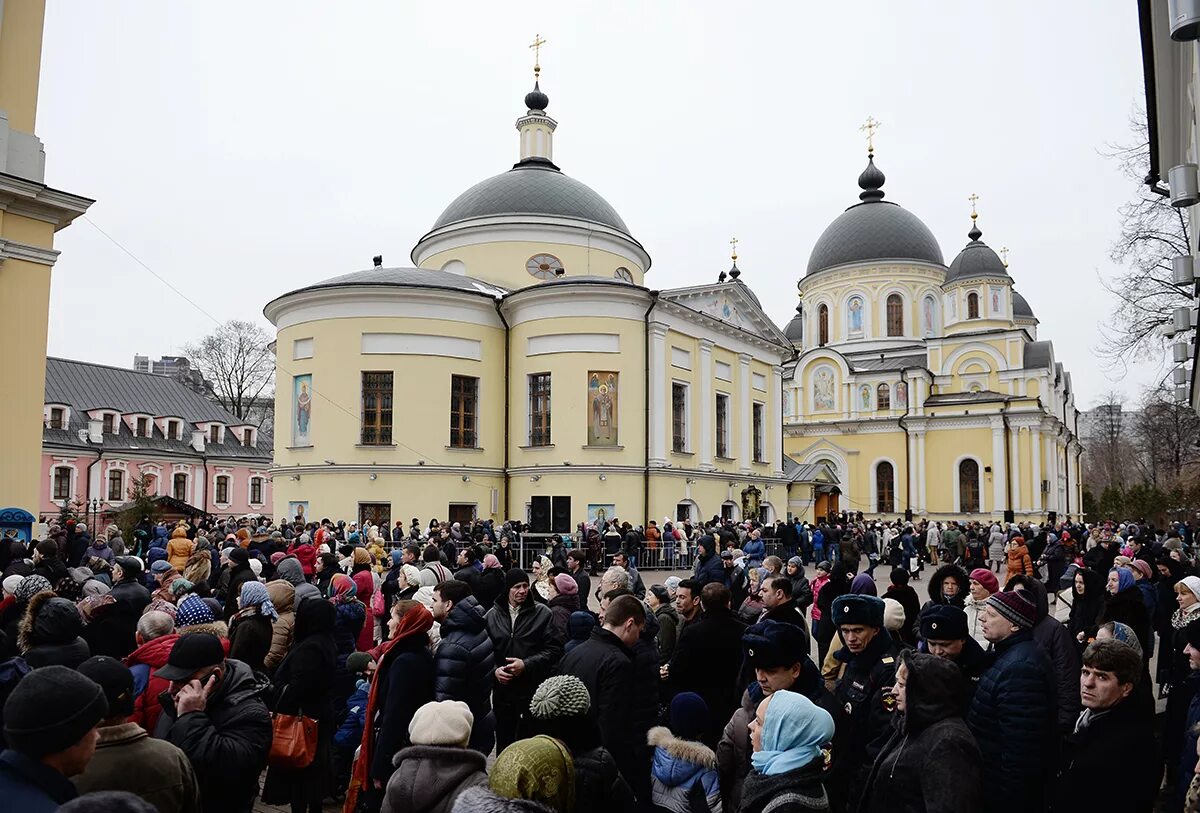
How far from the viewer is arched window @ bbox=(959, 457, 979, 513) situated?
162ft

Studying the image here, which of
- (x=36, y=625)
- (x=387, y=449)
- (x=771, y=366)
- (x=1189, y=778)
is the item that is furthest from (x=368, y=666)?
(x=771, y=366)

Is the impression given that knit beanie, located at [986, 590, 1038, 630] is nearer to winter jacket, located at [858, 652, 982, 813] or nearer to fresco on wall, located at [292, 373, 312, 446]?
winter jacket, located at [858, 652, 982, 813]

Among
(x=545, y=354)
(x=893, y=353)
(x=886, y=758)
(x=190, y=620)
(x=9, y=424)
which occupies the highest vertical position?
(x=893, y=353)

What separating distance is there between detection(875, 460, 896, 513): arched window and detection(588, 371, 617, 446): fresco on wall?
28841 mm

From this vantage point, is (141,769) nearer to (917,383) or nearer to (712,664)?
(712,664)

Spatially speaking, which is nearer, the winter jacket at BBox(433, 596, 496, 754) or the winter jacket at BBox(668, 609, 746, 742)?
the winter jacket at BBox(433, 596, 496, 754)

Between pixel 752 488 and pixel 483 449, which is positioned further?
pixel 752 488

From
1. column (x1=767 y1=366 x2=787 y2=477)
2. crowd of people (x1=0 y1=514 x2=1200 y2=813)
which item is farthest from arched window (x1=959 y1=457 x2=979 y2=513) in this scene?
crowd of people (x1=0 y1=514 x2=1200 y2=813)

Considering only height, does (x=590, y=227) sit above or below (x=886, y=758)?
above

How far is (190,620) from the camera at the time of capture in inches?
211

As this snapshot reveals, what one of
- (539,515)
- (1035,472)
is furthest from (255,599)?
(1035,472)

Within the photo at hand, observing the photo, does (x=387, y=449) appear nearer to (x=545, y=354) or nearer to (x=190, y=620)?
(x=545, y=354)

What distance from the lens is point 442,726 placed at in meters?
3.53

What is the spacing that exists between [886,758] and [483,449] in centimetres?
2611
